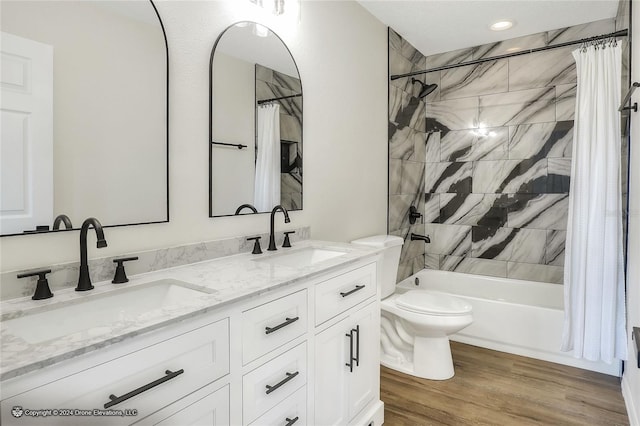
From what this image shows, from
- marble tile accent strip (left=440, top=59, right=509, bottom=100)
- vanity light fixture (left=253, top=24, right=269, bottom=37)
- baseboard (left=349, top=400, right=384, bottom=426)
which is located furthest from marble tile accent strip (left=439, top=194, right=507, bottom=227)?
vanity light fixture (left=253, top=24, right=269, bottom=37)

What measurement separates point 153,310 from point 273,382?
1.62 feet

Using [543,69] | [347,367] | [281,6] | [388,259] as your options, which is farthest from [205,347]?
[543,69]

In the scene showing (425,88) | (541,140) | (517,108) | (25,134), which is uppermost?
(425,88)

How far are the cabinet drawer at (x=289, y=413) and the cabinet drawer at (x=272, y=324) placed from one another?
0.69 ft

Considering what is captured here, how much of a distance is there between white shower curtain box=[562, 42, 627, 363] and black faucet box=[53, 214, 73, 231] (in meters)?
2.76

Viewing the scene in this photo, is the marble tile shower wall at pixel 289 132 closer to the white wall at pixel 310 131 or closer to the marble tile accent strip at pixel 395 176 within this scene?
the white wall at pixel 310 131

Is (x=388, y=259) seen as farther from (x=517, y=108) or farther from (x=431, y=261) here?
(x=517, y=108)

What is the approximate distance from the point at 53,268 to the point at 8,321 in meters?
0.23

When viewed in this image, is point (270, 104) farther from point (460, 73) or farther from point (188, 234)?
point (460, 73)

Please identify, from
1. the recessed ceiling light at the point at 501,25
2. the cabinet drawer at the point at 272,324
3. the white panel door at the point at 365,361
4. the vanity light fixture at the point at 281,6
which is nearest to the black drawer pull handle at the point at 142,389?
the cabinet drawer at the point at 272,324

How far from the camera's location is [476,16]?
2.88 m

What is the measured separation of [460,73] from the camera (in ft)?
11.9

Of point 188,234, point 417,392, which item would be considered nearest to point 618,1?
point 417,392

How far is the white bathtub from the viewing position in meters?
2.69
